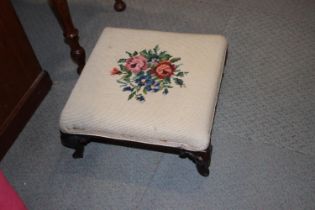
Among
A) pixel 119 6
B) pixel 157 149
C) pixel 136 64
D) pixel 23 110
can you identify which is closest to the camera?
pixel 136 64

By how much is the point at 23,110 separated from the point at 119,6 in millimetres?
779

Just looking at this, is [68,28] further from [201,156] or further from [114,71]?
[201,156]

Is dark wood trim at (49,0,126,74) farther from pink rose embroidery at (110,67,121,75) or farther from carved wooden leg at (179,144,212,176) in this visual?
carved wooden leg at (179,144,212,176)

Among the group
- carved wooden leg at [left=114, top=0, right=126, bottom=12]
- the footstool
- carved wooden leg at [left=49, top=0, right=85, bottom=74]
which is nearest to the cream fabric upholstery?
the footstool

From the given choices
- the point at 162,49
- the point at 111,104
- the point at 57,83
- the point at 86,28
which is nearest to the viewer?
the point at 111,104

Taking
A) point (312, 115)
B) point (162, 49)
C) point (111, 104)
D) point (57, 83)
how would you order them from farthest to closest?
point (57, 83) < point (312, 115) < point (162, 49) < point (111, 104)

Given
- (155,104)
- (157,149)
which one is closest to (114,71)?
(155,104)

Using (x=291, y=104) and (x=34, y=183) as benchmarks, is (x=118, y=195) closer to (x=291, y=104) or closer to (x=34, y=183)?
(x=34, y=183)

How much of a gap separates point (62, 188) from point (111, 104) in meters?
0.41

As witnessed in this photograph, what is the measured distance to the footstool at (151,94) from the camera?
1129 millimetres

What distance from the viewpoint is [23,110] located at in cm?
153

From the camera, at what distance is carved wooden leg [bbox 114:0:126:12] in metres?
1.96

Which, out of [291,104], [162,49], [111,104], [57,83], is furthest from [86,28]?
[291,104]

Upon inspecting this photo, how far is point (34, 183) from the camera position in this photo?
138cm
